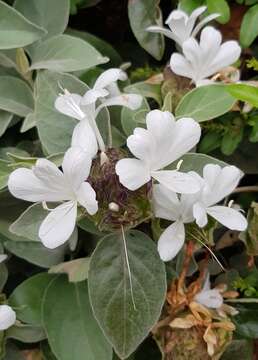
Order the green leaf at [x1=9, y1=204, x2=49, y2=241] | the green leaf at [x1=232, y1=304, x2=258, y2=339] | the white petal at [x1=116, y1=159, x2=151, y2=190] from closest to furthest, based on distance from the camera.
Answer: the white petal at [x1=116, y1=159, x2=151, y2=190] < the green leaf at [x1=9, y1=204, x2=49, y2=241] < the green leaf at [x1=232, y1=304, x2=258, y2=339]

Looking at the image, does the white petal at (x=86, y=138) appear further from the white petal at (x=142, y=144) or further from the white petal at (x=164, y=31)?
the white petal at (x=164, y=31)

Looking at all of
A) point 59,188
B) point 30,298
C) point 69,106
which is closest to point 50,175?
point 59,188

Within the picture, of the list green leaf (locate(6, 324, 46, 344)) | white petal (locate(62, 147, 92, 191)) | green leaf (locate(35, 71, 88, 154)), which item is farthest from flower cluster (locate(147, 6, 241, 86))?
green leaf (locate(6, 324, 46, 344))

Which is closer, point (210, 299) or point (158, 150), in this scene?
point (158, 150)

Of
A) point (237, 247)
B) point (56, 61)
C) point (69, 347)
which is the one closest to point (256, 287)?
point (237, 247)

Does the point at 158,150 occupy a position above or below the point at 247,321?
above

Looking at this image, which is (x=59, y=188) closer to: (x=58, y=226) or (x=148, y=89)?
(x=58, y=226)

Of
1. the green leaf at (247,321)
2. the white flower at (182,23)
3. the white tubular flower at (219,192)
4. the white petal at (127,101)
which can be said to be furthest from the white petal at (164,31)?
the green leaf at (247,321)

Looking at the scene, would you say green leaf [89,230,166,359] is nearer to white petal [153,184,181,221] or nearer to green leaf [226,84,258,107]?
white petal [153,184,181,221]

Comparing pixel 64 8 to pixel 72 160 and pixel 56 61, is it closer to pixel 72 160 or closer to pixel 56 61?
pixel 56 61
